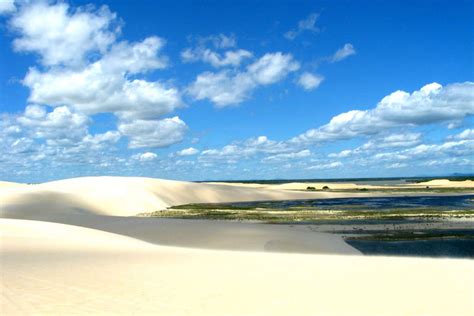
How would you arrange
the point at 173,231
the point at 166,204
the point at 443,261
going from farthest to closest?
the point at 166,204 < the point at 173,231 < the point at 443,261

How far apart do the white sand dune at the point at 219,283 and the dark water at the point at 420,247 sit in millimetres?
4880

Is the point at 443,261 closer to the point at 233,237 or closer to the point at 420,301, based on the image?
the point at 420,301

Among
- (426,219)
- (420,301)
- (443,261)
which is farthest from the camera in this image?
(426,219)

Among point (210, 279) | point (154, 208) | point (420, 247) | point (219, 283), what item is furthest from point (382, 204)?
point (219, 283)

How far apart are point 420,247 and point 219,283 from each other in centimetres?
1544

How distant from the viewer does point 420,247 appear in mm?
24719

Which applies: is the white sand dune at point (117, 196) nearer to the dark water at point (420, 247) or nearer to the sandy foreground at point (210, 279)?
the sandy foreground at point (210, 279)

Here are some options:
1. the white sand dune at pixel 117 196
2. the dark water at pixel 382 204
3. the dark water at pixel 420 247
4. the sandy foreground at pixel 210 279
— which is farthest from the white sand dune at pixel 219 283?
the dark water at pixel 382 204

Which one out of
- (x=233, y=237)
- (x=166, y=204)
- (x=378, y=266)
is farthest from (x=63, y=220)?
(x=378, y=266)

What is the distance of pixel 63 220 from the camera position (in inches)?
1555

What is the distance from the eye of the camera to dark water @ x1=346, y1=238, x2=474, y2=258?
74.6 ft

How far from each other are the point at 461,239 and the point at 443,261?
35.4 feet

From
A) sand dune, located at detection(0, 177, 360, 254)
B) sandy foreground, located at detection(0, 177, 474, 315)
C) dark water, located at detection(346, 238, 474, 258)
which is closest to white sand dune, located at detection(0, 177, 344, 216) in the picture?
sand dune, located at detection(0, 177, 360, 254)

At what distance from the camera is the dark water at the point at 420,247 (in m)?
22.7
